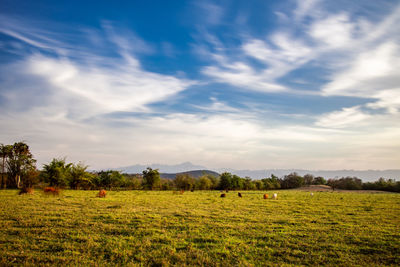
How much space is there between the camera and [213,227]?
386 inches

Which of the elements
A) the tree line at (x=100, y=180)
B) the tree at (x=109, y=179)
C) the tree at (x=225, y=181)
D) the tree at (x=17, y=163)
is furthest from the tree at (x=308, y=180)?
the tree at (x=17, y=163)

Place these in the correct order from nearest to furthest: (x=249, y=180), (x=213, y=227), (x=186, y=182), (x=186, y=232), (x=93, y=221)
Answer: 1. (x=186, y=232)
2. (x=213, y=227)
3. (x=93, y=221)
4. (x=186, y=182)
5. (x=249, y=180)

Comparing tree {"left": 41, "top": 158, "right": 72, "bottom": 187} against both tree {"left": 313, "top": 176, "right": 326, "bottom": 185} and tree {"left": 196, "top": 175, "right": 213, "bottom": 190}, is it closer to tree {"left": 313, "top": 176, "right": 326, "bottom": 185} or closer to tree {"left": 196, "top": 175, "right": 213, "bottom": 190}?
tree {"left": 196, "top": 175, "right": 213, "bottom": 190}

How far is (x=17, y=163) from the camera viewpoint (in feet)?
125

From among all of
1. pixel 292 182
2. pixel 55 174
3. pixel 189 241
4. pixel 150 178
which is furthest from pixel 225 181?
pixel 189 241

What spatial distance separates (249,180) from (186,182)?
19222 mm

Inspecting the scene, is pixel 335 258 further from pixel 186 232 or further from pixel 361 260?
pixel 186 232

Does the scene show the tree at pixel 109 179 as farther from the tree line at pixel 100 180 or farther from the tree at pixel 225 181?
the tree at pixel 225 181

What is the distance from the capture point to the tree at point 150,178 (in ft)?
164

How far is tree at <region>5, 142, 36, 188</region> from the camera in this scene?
37.8 meters

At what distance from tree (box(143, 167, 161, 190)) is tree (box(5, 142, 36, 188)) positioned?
20.8 meters

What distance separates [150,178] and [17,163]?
23981mm

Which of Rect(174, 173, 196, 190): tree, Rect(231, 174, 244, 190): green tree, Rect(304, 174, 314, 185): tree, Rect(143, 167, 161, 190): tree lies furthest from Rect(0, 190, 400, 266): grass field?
Rect(304, 174, 314, 185): tree

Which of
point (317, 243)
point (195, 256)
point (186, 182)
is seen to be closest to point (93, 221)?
point (195, 256)
